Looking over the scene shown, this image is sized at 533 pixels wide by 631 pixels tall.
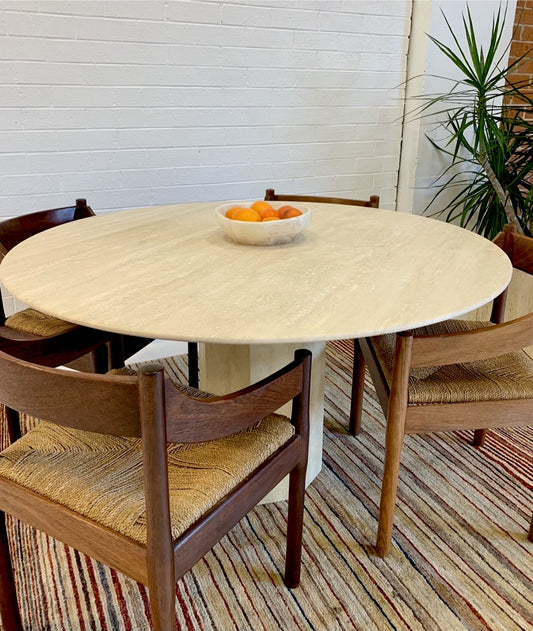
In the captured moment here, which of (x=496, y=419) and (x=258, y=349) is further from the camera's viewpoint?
(x=258, y=349)

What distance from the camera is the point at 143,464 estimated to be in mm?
858

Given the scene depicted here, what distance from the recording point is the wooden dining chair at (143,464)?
0.83 metres

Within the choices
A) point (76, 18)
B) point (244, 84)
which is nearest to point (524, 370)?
point (244, 84)

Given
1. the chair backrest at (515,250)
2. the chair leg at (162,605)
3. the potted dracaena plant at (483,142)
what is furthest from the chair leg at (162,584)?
the potted dracaena plant at (483,142)

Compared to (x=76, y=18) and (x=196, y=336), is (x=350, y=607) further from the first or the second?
(x=76, y=18)

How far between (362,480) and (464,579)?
0.48 meters

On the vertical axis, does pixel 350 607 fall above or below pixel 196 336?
below

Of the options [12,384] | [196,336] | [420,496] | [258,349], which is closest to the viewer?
[12,384]

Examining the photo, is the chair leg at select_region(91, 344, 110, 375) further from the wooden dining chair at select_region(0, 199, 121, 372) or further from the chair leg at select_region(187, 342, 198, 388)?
the chair leg at select_region(187, 342, 198, 388)

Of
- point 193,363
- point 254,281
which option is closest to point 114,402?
point 254,281

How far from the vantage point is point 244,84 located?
2584 millimetres

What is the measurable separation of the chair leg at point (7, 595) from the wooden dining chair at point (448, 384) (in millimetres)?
928

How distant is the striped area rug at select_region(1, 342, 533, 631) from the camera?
1375 mm

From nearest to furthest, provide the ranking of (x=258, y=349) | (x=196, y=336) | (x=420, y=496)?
1. (x=196, y=336)
2. (x=258, y=349)
3. (x=420, y=496)
